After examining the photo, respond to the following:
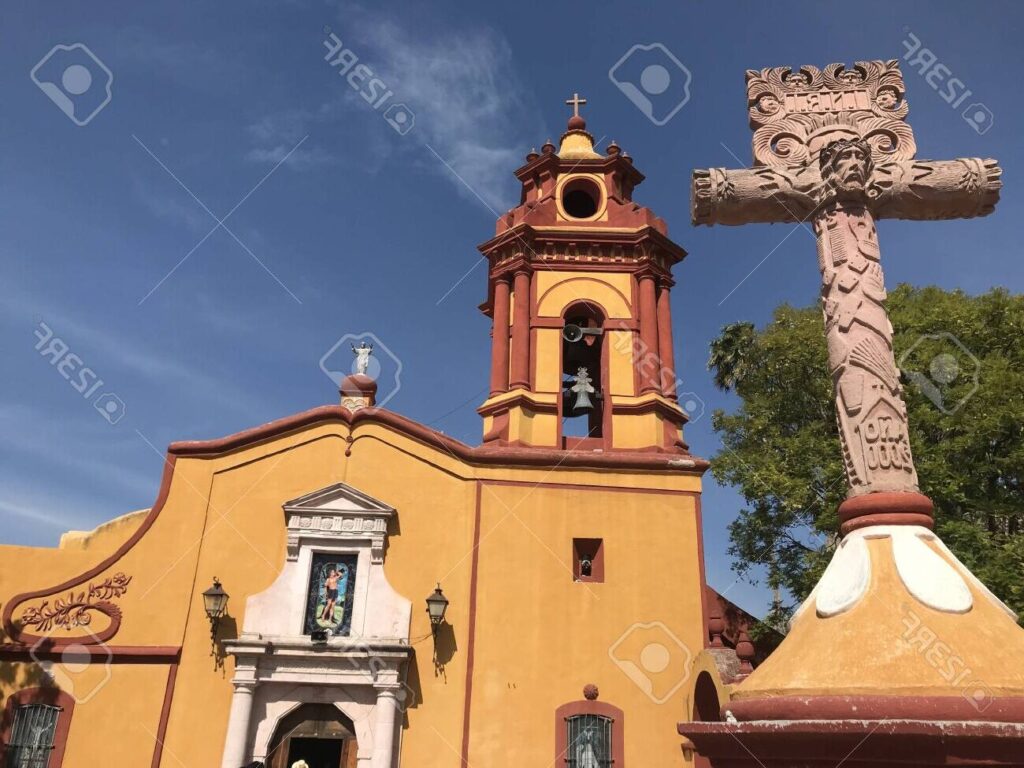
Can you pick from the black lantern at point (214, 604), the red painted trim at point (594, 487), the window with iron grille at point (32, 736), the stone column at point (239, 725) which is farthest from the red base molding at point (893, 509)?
the window with iron grille at point (32, 736)

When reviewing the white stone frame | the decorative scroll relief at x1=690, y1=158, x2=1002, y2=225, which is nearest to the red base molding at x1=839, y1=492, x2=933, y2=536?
the decorative scroll relief at x1=690, y1=158, x2=1002, y2=225

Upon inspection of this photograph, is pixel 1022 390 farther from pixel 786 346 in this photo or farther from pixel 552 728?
pixel 552 728

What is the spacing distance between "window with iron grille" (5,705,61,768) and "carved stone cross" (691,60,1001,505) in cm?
1028

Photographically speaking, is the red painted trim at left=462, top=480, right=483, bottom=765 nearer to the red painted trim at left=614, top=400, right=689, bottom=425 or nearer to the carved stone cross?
the red painted trim at left=614, top=400, right=689, bottom=425

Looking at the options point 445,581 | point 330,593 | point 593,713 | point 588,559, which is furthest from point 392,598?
point 593,713

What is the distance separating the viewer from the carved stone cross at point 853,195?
4797 mm

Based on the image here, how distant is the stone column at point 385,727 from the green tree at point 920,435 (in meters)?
7.02

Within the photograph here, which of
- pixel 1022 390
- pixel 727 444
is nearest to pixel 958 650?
pixel 1022 390

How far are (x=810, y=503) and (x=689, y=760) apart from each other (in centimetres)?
503

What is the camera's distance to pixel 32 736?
959cm

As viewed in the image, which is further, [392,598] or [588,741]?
[392,598]

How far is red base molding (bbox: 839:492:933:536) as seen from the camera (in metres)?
4.47

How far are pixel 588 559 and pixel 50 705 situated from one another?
24.9 ft

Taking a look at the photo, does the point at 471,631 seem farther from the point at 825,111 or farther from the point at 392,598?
the point at 825,111
